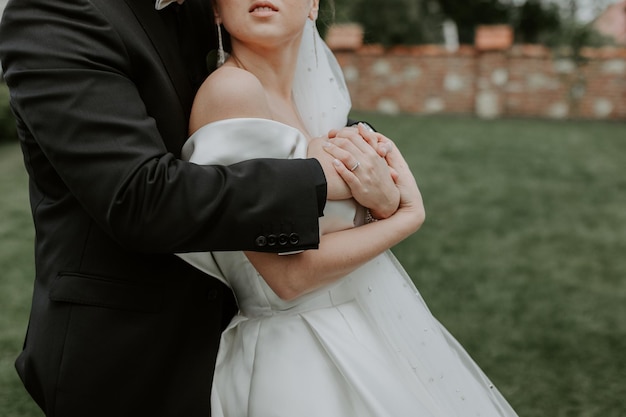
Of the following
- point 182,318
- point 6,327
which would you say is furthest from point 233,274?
point 6,327

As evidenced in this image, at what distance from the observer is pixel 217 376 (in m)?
1.83

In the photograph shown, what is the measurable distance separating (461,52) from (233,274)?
35.6 ft

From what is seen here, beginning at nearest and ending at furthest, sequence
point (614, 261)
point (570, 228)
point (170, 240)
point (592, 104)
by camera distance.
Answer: point (170, 240)
point (614, 261)
point (570, 228)
point (592, 104)

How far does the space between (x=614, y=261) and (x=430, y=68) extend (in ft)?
22.5

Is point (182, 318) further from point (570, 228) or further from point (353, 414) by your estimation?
point (570, 228)

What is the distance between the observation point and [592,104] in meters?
11.9

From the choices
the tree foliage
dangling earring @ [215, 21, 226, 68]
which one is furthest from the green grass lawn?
the tree foliage

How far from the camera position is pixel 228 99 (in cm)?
163

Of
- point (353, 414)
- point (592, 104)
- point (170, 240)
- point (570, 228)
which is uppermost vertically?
point (170, 240)

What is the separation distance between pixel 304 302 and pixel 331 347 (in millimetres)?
121

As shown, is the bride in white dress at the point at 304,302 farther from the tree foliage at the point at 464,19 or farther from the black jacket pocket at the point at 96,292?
the tree foliage at the point at 464,19

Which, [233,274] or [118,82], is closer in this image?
[118,82]

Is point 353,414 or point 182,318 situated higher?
point 182,318

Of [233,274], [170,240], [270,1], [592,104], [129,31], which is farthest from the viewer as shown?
[592,104]
